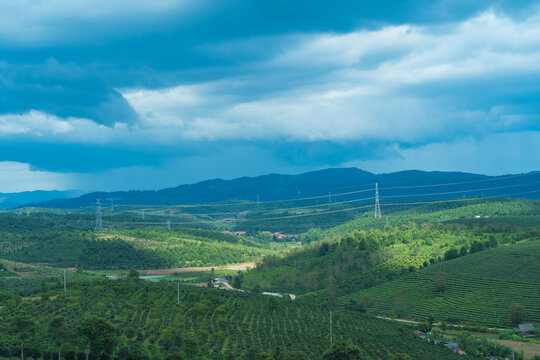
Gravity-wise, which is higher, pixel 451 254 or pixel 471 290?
pixel 451 254

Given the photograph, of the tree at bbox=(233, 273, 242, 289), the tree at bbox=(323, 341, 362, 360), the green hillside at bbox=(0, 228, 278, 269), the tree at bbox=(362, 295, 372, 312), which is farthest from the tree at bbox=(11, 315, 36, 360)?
the green hillside at bbox=(0, 228, 278, 269)

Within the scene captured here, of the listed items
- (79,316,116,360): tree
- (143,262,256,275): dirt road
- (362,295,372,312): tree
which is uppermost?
(79,316,116,360): tree

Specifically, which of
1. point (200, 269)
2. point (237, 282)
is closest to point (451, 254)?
point (237, 282)

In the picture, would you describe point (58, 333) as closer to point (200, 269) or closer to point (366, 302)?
point (366, 302)

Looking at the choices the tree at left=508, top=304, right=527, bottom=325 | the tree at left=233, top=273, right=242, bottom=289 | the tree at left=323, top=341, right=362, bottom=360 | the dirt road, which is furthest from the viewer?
the dirt road

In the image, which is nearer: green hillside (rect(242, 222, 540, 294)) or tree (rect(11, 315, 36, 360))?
tree (rect(11, 315, 36, 360))

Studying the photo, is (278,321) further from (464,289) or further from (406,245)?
(406,245)

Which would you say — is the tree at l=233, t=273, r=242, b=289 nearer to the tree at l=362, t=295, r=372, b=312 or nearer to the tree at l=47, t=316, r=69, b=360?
the tree at l=362, t=295, r=372, b=312
